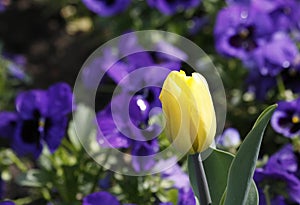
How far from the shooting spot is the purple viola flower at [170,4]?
2254 mm

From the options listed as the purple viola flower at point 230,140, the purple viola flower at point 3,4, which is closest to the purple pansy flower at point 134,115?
the purple viola flower at point 230,140

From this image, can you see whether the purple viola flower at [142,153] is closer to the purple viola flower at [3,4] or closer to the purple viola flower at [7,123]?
the purple viola flower at [7,123]

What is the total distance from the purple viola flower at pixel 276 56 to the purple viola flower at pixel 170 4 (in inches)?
14.8

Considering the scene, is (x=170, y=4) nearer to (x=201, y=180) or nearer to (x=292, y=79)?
(x=292, y=79)

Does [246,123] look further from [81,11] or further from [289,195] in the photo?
[81,11]

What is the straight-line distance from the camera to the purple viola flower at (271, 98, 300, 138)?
1742 millimetres

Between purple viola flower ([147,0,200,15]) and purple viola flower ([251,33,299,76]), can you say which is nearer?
purple viola flower ([251,33,299,76])

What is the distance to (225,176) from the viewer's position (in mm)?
1262

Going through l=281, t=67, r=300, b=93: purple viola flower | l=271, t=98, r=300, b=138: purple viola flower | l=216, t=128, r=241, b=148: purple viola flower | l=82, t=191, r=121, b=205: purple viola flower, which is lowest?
l=82, t=191, r=121, b=205: purple viola flower

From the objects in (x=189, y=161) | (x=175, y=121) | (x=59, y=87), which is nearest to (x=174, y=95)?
(x=175, y=121)

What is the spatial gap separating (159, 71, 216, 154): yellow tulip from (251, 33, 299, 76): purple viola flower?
2.89 ft

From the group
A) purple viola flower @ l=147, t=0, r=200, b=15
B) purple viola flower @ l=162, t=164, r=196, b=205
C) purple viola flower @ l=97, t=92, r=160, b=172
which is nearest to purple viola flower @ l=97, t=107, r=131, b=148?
purple viola flower @ l=97, t=92, r=160, b=172

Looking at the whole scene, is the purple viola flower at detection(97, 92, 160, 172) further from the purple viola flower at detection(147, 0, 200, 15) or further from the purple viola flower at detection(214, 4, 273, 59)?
the purple viola flower at detection(147, 0, 200, 15)

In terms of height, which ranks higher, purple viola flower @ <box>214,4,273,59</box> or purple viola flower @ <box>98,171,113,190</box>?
purple viola flower @ <box>214,4,273,59</box>
